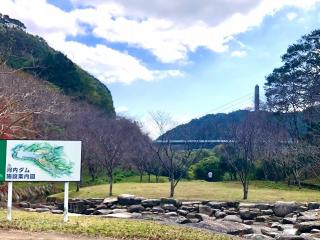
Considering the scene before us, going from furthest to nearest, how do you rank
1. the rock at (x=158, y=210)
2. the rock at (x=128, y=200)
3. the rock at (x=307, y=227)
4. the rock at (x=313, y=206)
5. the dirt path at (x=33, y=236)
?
the rock at (x=128, y=200) → the rock at (x=158, y=210) → the rock at (x=313, y=206) → the rock at (x=307, y=227) → the dirt path at (x=33, y=236)

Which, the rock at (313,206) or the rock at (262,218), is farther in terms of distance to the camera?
the rock at (313,206)

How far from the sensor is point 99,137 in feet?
110

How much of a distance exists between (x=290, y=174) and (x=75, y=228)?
29737 mm

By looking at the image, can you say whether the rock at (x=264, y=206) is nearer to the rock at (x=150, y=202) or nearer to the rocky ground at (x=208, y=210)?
the rocky ground at (x=208, y=210)

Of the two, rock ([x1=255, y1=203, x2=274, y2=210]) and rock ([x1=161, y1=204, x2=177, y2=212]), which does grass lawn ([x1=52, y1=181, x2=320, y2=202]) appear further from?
rock ([x1=161, y1=204, x2=177, y2=212])

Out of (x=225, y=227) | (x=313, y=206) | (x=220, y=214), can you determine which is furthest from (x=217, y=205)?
(x=225, y=227)

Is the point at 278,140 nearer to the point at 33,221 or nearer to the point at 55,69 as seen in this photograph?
the point at 33,221

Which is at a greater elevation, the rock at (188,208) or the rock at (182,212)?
the rock at (188,208)

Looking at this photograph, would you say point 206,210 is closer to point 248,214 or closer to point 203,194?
point 248,214

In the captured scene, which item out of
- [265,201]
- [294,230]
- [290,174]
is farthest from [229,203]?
[290,174]

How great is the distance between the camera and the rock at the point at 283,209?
20.2 m

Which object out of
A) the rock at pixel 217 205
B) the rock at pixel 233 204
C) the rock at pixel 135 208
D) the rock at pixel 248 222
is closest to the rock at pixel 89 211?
the rock at pixel 135 208

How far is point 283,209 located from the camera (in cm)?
2030

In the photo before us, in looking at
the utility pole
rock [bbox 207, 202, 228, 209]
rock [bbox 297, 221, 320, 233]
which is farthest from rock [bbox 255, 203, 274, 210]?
the utility pole
